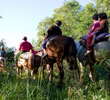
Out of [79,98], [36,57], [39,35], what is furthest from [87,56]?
[39,35]

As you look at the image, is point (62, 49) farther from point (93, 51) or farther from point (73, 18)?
point (73, 18)

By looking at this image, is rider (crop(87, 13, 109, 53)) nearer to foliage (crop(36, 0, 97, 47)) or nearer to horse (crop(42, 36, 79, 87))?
horse (crop(42, 36, 79, 87))

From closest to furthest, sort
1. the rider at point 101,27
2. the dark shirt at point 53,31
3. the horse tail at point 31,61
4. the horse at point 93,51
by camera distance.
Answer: the horse at point 93,51 → the rider at point 101,27 → the dark shirt at point 53,31 → the horse tail at point 31,61

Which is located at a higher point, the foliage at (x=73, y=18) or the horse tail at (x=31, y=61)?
the foliage at (x=73, y=18)

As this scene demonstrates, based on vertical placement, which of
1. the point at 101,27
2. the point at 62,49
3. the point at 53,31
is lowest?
the point at 62,49

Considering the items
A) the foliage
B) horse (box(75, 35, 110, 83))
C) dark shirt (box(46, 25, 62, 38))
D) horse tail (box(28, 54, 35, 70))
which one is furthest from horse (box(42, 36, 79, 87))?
the foliage

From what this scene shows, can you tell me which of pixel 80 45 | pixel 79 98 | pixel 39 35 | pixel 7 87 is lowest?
pixel 79 98

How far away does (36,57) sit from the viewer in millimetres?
10859

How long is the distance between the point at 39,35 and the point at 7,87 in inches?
1880

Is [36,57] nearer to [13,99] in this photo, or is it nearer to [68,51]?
[68,51]

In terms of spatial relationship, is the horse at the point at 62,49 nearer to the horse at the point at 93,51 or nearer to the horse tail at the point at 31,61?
the horse at the point at 93,51

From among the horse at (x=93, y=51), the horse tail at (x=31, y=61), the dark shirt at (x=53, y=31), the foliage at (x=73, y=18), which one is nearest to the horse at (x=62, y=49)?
the horse at (x=93, y=51)

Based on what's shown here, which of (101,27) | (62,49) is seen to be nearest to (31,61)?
(62,49)

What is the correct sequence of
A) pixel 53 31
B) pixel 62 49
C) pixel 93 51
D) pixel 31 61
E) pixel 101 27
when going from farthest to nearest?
pixel 31 61 < pixel 53 31 < pixel 62 49 < pixel 93 51 < pixel 101 27
